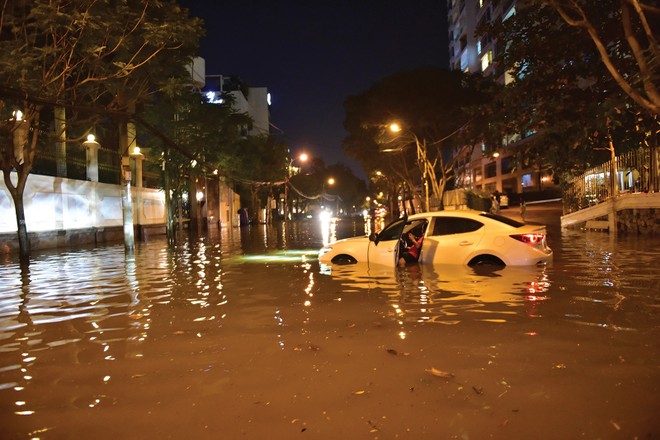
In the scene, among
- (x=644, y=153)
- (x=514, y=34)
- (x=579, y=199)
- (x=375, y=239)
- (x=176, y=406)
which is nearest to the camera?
(x=176, y=406)

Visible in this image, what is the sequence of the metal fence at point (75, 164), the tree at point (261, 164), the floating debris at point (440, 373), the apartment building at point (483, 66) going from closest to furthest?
the floating debris at point (440, 373)
the metal fence at point (75, 164)
the tree at point (261, 164)
the apartment building at point (483, 66)

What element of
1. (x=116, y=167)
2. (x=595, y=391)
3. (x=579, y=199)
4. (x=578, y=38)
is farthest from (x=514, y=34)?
(x=116, y=167)

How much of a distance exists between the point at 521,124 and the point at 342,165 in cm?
8437

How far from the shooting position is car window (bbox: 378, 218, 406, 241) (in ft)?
35.0

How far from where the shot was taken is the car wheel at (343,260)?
1184 centimetres

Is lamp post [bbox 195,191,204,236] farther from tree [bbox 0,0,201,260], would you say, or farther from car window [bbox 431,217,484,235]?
car window [bbox 431,217,484,235]

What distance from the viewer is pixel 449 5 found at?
91.8 metres

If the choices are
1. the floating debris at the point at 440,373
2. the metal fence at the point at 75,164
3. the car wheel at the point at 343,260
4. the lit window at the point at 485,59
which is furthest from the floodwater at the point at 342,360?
the lit window at the point at 485,59

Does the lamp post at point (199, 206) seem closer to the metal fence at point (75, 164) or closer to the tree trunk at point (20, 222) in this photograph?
the metal fence at point (75, 164)

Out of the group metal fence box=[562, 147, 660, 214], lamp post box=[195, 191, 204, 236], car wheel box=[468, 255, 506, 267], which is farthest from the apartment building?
car wheel box=[468, 255, 506, 267]

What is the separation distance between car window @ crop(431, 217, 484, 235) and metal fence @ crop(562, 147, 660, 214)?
11287 millimetres

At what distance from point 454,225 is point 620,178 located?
14.5m

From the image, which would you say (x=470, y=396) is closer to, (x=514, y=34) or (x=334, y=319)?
(x=334, y=319)

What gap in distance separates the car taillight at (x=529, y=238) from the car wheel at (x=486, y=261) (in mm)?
593
